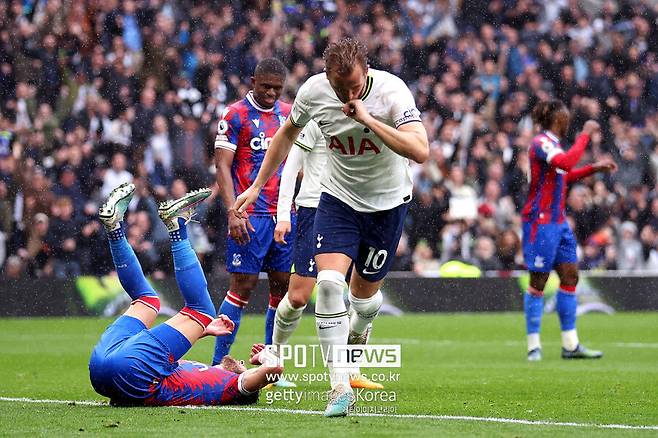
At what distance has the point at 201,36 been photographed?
2027 centimetres

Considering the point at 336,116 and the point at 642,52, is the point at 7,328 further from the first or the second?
the point at 642,52

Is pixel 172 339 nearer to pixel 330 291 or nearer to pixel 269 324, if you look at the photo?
pixel 330 291

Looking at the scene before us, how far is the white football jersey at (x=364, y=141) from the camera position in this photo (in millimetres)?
7383

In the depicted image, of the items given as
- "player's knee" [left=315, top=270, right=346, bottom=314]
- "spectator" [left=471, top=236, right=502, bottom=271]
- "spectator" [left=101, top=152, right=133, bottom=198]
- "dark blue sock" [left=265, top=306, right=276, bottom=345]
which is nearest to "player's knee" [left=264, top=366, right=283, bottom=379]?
"player's knee" [left=315, top=270, right=346, bottom=314]

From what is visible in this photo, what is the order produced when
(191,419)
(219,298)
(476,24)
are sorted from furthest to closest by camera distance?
(476,24)
(219,298)
(191,419)

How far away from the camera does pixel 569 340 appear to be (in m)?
12.6

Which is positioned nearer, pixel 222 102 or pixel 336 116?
pixel 336 116

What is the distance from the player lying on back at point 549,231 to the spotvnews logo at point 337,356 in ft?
5.31

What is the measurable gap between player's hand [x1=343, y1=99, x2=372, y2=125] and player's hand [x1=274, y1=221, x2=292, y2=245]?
8.58 ft

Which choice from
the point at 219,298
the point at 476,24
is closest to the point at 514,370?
the point at 219,298

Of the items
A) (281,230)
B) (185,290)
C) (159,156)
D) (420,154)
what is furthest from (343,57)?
(159,156)

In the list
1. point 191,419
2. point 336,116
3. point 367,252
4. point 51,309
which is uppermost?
point 336,116

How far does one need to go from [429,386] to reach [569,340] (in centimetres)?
366

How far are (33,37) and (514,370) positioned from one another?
11.1 m
